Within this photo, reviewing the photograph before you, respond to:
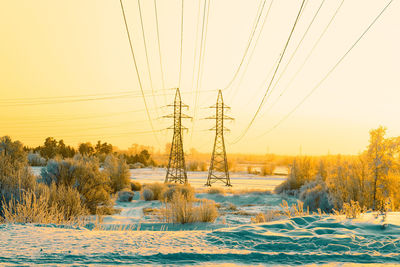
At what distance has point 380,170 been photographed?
64.1 feet

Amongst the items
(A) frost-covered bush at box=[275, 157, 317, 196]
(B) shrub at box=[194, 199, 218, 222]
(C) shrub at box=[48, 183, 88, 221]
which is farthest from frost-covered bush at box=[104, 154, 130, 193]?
(B) shrub at box=[194, 199, 218, 222]

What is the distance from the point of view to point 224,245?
7715mm

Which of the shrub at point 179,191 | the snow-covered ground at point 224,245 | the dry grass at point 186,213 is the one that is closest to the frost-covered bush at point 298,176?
the shrub at point 179,191

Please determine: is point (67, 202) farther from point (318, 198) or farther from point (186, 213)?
point (318, 198)

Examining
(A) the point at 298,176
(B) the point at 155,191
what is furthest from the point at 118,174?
(A) the point at 298,176

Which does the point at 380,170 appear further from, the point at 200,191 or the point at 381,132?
the point at 200,191

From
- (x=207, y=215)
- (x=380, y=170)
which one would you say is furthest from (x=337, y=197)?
(x=207, y=215)

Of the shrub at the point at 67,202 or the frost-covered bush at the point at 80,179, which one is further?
the frost-covered bush at the point at 80,179

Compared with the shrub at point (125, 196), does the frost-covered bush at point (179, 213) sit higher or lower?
higher

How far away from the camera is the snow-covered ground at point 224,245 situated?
6656mm

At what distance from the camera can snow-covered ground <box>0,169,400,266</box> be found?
666cm

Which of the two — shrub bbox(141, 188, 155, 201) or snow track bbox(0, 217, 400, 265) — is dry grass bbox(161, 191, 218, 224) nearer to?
snow track bbox(0, 217, 400, 265)

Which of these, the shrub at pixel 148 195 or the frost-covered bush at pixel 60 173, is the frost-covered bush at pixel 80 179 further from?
the shrub at pixel 148 195

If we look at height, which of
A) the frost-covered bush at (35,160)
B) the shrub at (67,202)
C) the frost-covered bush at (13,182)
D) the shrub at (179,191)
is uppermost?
the frost-covered bush at (35,160)
